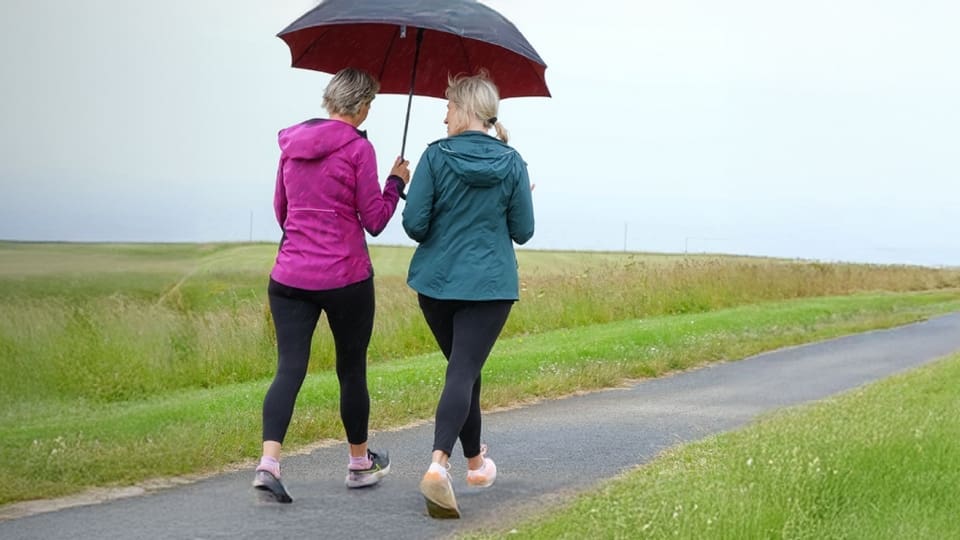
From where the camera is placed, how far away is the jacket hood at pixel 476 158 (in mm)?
5914

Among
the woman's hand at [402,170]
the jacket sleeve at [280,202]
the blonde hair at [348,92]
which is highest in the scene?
the blonde hair at [348,92]

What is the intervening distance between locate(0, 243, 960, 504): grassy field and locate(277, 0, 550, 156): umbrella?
283cm

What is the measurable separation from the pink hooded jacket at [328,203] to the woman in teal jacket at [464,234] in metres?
0.26

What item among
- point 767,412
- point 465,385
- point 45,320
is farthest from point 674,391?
point 45,320

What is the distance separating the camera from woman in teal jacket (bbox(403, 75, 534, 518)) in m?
5.95

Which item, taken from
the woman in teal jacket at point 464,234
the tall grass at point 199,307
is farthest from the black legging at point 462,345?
the tall grass at point 199,307

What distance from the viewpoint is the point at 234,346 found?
15617 millimetres

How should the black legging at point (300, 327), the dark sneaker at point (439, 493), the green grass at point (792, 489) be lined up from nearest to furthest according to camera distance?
1. the green grass at point (792, 489)
2. the dark sneaker at point (439, 493)
3. the black legging at point (300, 327)

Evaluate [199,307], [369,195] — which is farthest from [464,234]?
[199,307]

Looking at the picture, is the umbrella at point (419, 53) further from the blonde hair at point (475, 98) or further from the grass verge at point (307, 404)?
the grass verge at point (307, 404)

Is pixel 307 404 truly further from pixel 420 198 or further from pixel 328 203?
pixel 420 198

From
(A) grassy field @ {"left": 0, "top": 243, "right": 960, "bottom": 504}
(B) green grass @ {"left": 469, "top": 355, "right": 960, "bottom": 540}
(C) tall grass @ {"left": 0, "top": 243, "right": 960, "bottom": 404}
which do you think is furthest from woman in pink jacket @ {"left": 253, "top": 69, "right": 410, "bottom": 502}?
(C) tall grass @ {"left": 0, "top": 243, "right": 960, "bottom": 404}

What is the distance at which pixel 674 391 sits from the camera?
40.8ft

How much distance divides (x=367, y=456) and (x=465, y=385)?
3.62ft
